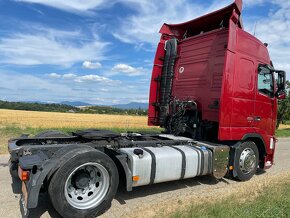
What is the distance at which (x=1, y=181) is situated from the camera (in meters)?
5.97

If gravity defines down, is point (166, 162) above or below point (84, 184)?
above

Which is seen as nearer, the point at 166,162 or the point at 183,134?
the point at 166,162

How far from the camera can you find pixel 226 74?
6.58m

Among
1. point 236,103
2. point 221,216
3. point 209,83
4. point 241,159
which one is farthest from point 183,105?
point 221,216

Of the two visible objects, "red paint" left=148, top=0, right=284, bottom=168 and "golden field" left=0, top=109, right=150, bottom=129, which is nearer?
"red paint" left=148, top=0, right=284, bottom=168

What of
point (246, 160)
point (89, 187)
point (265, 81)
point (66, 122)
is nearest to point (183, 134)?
point (246, 160)

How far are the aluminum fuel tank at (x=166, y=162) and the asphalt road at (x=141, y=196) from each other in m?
0.35

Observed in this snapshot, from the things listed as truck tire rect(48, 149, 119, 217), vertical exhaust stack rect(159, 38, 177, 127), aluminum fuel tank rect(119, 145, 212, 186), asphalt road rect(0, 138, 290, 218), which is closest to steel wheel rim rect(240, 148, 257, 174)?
asphalt road rect(0, 138, 290, 218)

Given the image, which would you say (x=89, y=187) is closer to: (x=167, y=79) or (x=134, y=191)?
(x=134, y=191)

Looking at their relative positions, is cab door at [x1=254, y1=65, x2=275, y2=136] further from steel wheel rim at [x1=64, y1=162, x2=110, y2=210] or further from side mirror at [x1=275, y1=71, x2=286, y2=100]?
steel wheel rim at [x1=64, y1=162, x2=110, y2=210]

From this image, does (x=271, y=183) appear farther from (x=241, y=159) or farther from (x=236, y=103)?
(x=236, y=103)

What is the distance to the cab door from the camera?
7.37 metres

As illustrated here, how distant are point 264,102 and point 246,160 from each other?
1484 mm

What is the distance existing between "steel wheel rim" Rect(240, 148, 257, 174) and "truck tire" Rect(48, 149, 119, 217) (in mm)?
3475
